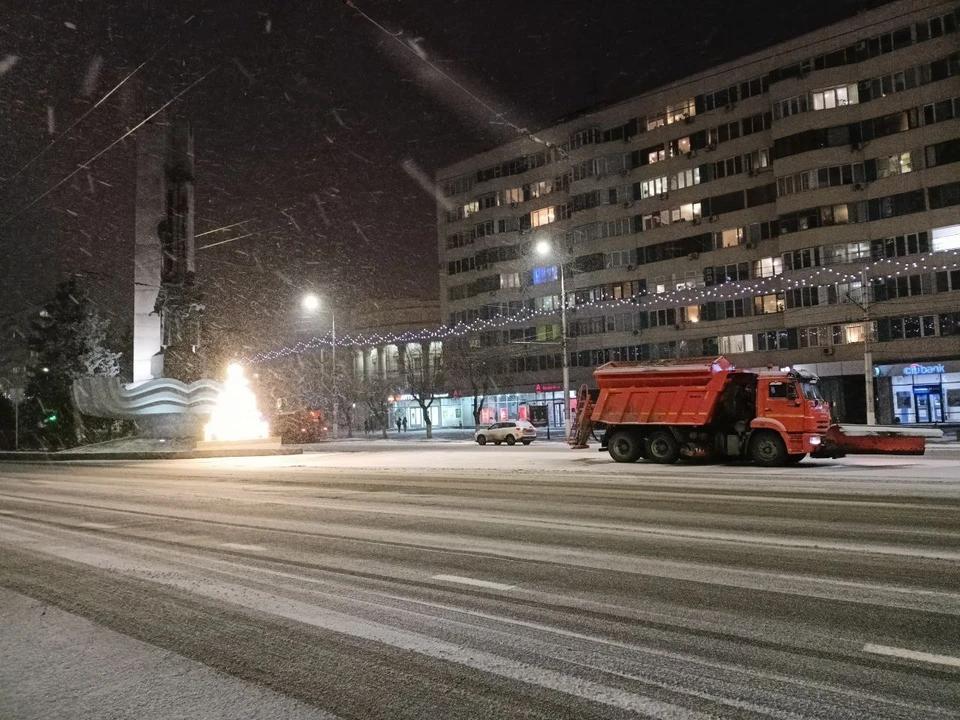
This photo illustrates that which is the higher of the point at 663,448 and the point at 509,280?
the point at 509,280

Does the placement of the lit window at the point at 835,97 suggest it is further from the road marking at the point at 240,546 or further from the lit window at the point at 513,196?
the road marking at the point at 240,546

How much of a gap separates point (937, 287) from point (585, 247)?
26186 millimetres

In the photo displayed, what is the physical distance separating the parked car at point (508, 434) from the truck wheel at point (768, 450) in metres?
20.9

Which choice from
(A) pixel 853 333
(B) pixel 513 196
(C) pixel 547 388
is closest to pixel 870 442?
(A) pixel 853 333

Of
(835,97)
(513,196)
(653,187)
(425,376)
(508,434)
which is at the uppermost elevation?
(513,196)

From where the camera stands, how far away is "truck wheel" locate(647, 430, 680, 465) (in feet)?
70.0

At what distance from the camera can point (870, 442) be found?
2144 cm

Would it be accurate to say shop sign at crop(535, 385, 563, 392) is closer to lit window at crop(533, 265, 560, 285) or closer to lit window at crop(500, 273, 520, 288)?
lit window at crop(533, 265, 560, 285)

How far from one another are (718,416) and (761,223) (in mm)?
35244

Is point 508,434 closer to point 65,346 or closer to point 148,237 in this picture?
point 148,237

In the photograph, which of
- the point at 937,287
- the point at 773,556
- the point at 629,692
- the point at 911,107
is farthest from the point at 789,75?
the point at 629,692

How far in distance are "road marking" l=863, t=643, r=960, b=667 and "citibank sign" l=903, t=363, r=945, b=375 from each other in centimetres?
4592

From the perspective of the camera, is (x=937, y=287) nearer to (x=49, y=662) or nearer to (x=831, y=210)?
(x=831, y=210)

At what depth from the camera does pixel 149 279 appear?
38.9 metres
